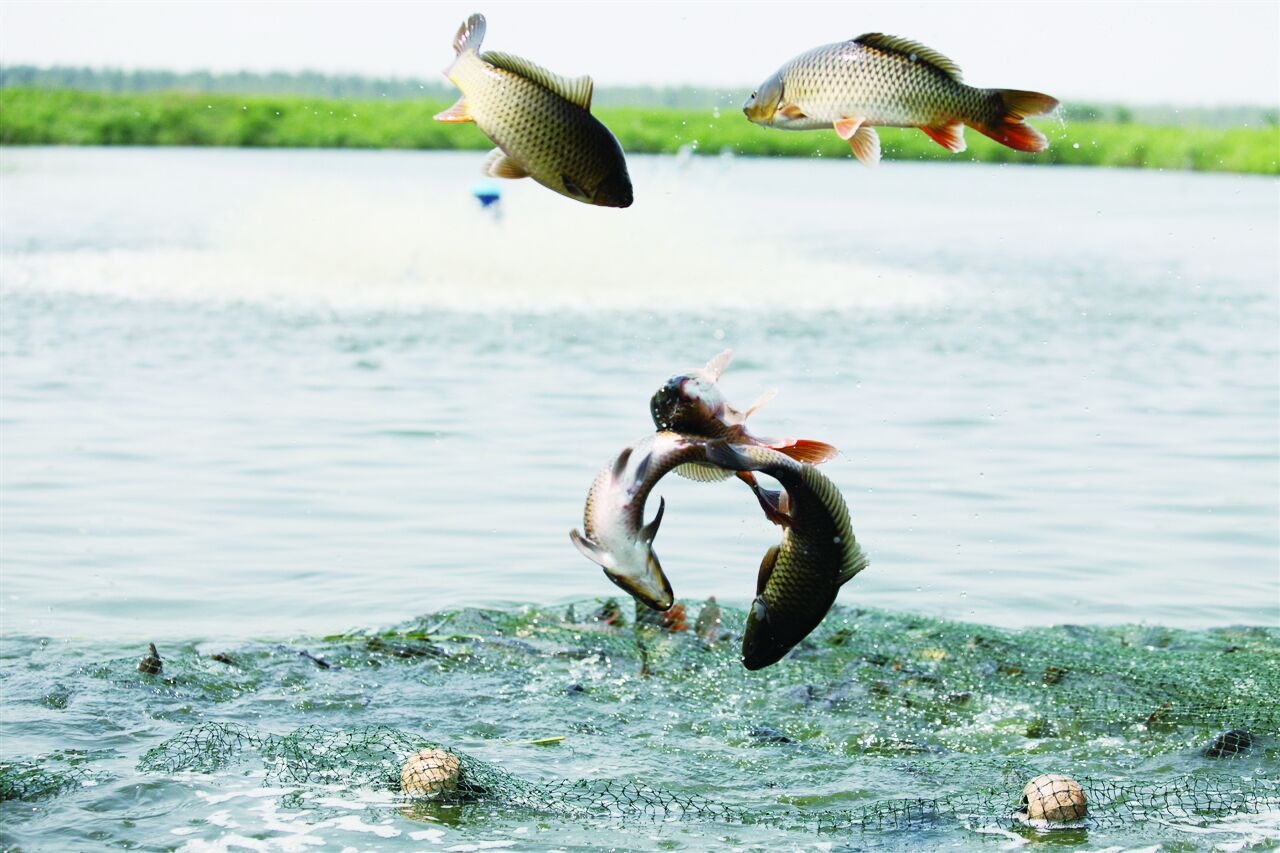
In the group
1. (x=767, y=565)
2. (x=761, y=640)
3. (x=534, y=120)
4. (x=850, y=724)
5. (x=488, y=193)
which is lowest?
(x=850, y=724)

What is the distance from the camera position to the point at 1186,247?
33.4 metres

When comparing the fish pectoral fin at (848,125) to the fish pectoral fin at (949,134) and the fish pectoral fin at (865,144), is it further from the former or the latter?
the fish pectoral fin at (949,134)

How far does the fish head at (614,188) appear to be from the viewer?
164 inches

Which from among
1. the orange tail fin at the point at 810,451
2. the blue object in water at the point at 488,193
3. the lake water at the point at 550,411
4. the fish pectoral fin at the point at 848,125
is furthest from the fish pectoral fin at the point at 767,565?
the blue object in water at the point at 488,193

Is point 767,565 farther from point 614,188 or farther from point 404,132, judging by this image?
point 404,132

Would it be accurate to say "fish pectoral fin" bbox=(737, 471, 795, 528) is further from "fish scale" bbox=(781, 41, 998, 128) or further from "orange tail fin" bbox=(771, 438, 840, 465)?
"fish scale" bbox=(781, 41, 998, 128)

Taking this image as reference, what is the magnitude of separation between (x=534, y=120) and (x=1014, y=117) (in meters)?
1.31

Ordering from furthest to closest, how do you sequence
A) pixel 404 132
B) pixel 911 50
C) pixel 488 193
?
pixel 404 132 → pixel 488 193 → pixel 911 50

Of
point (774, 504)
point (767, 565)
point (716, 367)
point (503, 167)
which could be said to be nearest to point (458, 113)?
point (503, 167)

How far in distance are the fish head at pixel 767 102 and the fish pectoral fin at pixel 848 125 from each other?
0.56ft

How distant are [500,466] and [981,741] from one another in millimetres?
6659

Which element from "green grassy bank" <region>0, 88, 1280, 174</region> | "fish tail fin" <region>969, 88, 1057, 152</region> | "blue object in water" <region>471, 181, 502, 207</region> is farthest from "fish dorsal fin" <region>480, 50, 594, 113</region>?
"green grassy bank" <region>0, 88, 1280, 174</region>

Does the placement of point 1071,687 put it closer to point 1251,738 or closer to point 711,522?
point 1251,738

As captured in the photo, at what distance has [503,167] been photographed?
4.16m
